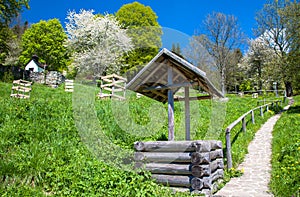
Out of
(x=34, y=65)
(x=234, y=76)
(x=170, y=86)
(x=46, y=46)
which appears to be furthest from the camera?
(x=46, y=46)

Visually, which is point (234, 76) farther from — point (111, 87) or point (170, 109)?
point (170, 109)

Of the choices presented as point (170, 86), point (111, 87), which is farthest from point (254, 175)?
point (111, 87)

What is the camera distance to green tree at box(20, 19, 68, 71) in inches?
1839

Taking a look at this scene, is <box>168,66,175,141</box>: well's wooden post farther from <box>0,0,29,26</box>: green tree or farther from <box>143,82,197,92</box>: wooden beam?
<box>0,0,29,26</box>: green tree

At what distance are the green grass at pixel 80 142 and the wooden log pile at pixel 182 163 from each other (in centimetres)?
32

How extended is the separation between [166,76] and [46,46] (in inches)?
1751

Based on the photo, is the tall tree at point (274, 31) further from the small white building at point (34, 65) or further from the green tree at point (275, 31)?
the small white building at point (34, 65)

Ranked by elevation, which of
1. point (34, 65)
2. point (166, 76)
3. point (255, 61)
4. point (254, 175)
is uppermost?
point (255, 61)

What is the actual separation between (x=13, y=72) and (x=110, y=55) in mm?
19269

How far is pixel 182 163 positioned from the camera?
612 cm

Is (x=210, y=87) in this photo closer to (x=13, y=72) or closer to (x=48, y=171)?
(x=48, y=171)

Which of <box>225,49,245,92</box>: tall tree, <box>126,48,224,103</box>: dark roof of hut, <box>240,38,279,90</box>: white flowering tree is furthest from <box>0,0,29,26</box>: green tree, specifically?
<box>240,38,279,90</box>: white flowering tree

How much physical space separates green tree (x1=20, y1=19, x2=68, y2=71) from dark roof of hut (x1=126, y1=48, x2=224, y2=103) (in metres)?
41.7

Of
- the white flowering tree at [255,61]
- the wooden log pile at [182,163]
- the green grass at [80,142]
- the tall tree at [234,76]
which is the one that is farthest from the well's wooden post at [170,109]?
the white flowering tree at [255,61]
